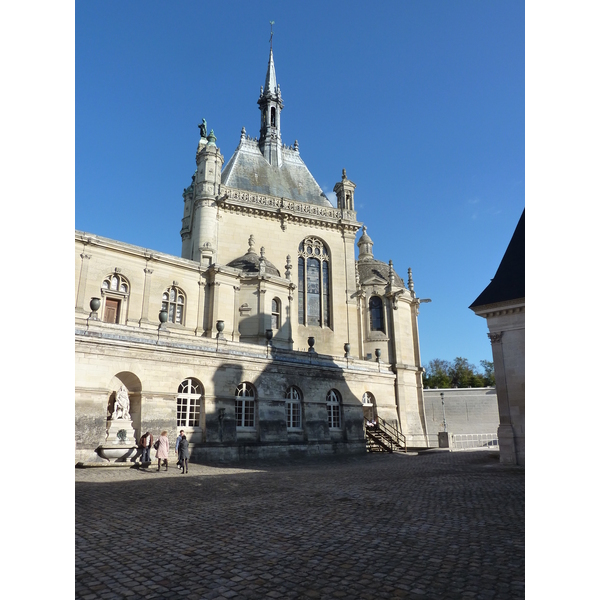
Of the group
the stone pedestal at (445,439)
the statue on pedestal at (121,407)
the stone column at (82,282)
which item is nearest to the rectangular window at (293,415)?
the statue on pedestal at (121,407)

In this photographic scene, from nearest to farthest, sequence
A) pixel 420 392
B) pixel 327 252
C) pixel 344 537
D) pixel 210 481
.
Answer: pixel 344 537 → pixel 210 481 → pixel 420 392 → pixel 327 252

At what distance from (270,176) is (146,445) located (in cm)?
2986

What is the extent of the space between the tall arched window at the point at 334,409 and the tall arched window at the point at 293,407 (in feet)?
6.92

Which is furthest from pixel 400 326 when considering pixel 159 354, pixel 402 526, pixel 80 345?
pixel 402 526

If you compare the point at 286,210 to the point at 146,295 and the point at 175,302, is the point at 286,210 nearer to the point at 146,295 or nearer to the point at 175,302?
the point at 175,302

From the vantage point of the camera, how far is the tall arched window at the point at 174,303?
27.5 m

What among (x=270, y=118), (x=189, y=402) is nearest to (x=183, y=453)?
(x=189, y=402)

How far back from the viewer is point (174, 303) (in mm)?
27812

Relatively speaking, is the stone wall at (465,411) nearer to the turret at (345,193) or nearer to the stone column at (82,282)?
the turret at (345,193)

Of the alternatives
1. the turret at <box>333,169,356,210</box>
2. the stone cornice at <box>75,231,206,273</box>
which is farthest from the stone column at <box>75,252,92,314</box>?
the turret at <box>333,169,356,210</box>
